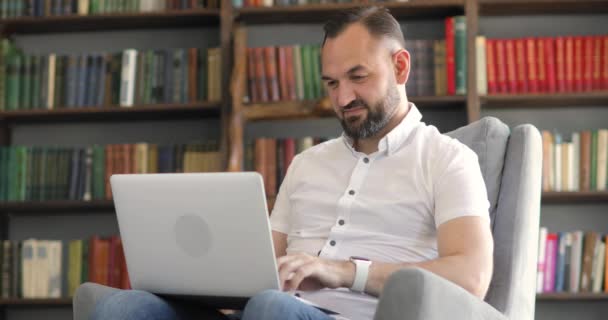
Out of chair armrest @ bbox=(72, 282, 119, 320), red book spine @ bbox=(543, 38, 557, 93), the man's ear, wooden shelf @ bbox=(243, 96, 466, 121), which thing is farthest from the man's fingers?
red book spine @ bbox=(543, 38, 557, 93)

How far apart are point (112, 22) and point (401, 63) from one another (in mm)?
2004

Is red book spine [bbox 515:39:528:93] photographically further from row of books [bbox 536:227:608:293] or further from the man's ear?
the man's ear

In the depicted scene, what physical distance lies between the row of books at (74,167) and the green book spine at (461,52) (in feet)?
3.48

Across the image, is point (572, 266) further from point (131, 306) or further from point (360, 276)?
point (131, 306)

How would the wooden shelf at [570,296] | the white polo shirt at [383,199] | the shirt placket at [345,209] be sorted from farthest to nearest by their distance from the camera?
the wooden shelf at [570,296], the shirt placket at [345,209], the white polo shirt at [383,199]

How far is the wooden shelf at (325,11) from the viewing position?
3.38 m

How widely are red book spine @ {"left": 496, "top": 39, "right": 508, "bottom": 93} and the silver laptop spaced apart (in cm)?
209

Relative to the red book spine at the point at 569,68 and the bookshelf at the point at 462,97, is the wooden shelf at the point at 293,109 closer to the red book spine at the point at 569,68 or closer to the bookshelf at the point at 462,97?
the bookshelf at the point at 462,97

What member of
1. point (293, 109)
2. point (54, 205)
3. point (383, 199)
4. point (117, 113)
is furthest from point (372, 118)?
point (54, 205)

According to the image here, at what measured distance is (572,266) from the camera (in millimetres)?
3303

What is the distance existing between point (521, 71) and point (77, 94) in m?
1.76

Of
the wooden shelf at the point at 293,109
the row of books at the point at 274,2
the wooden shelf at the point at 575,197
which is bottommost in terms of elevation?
the wooden shelf at the point at 575,197


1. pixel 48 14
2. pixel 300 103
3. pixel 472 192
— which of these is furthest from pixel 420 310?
pixel 48 14

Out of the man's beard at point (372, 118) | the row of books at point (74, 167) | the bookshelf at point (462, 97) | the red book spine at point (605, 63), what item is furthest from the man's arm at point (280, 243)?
the red book spine at point (605, 63)
